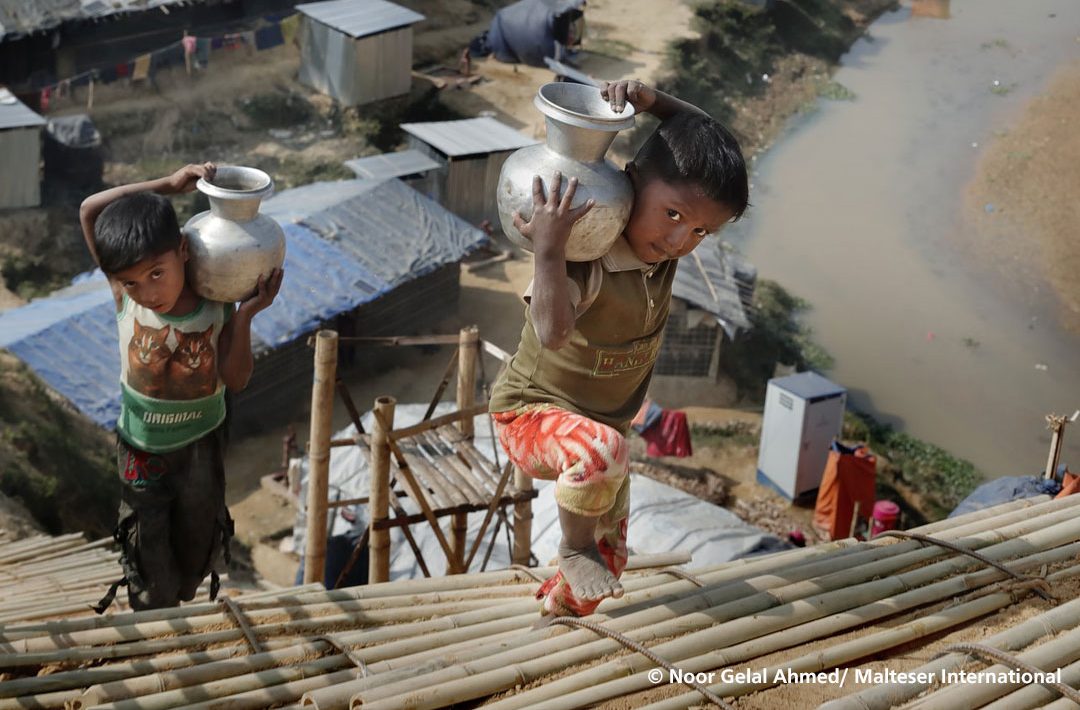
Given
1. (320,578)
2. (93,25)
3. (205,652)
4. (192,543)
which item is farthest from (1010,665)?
(93,25)

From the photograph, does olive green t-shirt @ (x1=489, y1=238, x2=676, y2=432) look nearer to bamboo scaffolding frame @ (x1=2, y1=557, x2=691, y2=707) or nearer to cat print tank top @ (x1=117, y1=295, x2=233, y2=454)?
bamboo scaffolding frame @ (x1=2, y1=557, x2=691, y2=707)

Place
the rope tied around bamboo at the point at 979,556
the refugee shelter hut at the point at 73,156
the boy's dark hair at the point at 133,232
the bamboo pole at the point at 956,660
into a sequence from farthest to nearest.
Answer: the refugee shelter hut at the point at 73,156 → the rope tied around bamboo at the point at 979,556 → the boy's dark hair at the point at 133,232 → the bamboo pole at the point at 956,660

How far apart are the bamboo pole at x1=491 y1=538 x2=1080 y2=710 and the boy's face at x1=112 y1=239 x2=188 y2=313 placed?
87.0 inches

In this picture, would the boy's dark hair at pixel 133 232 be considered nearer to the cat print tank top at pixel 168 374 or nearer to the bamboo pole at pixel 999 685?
the cat print tank top at pixel 168 374

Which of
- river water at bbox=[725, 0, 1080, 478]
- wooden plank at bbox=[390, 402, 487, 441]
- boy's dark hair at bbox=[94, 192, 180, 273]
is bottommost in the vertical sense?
river water at bbox=[725, 0, 1080, 478]

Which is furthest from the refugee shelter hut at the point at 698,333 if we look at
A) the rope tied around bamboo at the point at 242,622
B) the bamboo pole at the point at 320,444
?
the rope tied around bamboo at the point at 242,622

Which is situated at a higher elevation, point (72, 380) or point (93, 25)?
point (93, 25)

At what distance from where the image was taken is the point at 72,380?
1466cm

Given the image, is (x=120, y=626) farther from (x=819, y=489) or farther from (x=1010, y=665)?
(x=819, y=489)

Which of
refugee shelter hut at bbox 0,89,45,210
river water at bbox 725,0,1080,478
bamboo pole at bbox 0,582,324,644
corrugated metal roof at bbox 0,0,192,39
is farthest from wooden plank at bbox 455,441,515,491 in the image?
corrugated metal roof at bbox 0,0,192,39

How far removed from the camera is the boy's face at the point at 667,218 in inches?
157

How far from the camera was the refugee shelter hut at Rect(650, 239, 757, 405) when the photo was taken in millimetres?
19141

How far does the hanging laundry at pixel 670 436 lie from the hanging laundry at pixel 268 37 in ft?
52.5

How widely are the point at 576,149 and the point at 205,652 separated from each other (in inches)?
92.6
